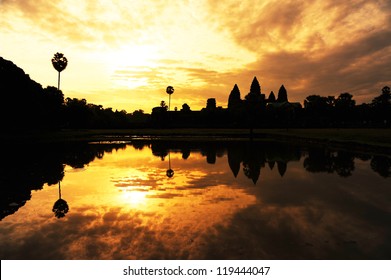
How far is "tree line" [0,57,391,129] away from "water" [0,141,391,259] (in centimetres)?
3983

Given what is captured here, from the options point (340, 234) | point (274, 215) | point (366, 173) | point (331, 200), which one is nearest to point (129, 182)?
point (274, 215)

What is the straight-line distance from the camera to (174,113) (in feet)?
399

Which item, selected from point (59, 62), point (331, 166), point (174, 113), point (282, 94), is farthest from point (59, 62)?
point (282, 94)

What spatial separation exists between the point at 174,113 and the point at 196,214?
11348 cm

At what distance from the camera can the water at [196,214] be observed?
21.9 ft

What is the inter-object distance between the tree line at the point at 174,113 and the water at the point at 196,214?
3983 cm

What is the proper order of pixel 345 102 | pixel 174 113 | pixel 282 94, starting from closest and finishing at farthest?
pixel 345 102, pixel 174 113, pixel 282 94

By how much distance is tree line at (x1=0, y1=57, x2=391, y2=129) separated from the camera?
50.8m

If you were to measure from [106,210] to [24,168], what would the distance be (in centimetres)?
1085

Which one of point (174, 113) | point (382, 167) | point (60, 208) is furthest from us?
point (174, 113)

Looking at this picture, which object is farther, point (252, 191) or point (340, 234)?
point (252, 191)

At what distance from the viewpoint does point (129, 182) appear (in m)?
14.3

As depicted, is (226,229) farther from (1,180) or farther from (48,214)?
(1,180)

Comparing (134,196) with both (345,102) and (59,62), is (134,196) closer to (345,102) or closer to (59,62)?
(59,62)
